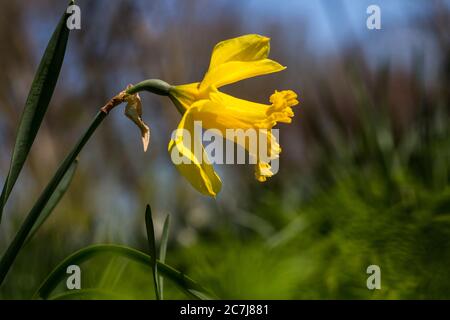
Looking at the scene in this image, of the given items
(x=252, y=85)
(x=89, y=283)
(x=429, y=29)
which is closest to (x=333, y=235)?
(x=89, y=283)

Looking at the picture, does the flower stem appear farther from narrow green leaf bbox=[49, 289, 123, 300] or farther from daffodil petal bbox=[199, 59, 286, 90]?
narrow green leaf bbox=[49, 289, 123, 300]

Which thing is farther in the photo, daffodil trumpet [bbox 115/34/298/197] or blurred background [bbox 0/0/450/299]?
blurred background [bbox 0/0/450/299]

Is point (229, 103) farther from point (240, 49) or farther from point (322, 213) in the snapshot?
point (322, 213)

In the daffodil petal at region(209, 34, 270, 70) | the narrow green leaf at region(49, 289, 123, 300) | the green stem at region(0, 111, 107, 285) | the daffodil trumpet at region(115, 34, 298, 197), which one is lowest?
the narrow green leaf at region(49, 289, 123, 300)

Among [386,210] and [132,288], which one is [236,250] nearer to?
Answer: [132,288]

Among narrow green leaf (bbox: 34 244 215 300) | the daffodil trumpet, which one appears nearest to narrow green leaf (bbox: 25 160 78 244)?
narrow green leaf (bbox: 34 244 215 300)

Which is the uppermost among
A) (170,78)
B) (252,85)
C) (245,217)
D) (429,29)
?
(252,85)
